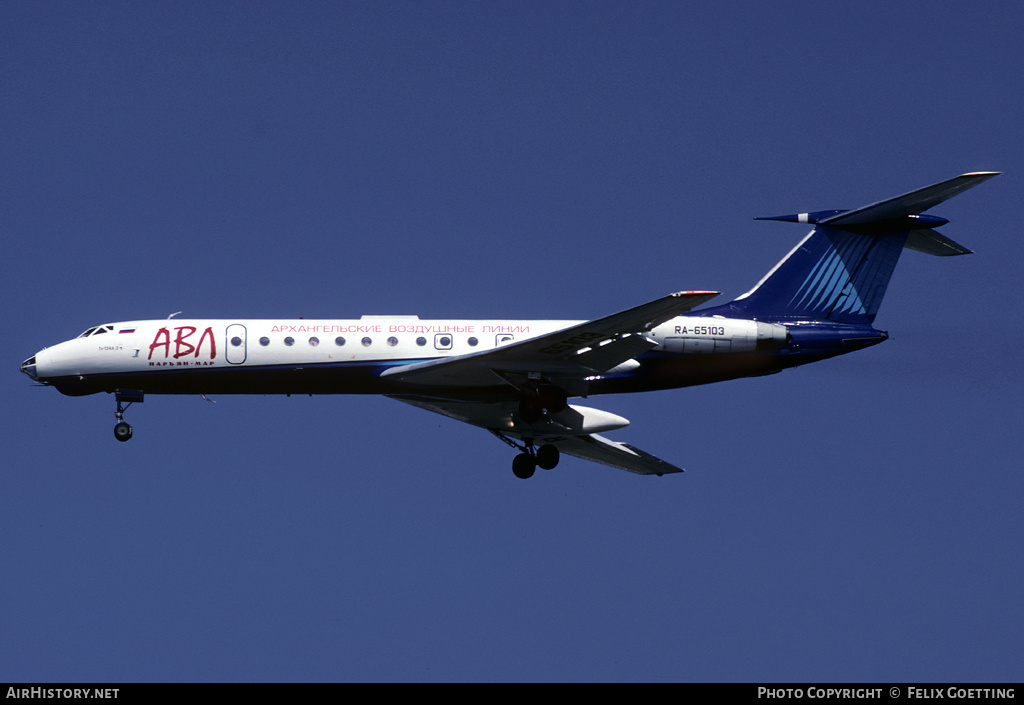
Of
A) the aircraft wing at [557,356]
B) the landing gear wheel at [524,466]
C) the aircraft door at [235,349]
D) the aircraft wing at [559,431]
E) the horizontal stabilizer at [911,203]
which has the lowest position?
the landing gear wheel at [524,466]

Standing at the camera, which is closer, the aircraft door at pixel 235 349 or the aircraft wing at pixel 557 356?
the aircraft wing at pixel 557 356

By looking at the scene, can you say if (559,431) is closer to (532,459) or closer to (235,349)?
(532,459)

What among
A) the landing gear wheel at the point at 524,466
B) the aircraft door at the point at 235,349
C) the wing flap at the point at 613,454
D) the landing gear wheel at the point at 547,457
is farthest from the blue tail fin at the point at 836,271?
the aircraft door at the point at 235,349

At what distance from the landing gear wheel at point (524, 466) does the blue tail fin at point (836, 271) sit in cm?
655

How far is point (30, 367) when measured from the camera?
34281mm

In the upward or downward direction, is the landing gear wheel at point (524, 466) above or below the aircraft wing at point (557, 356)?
below

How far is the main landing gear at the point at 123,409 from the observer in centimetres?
3447

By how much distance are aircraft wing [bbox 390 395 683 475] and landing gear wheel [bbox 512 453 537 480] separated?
1.80 ft

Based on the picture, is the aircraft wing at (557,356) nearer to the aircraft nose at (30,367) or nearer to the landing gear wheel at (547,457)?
the landing gear wheel at (547,457)

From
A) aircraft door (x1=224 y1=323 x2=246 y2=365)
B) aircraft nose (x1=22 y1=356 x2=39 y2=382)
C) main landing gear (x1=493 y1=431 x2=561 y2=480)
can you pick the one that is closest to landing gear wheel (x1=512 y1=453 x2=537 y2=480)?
main landing gear (x1=493 y1=431 x2=561 y2=480)
